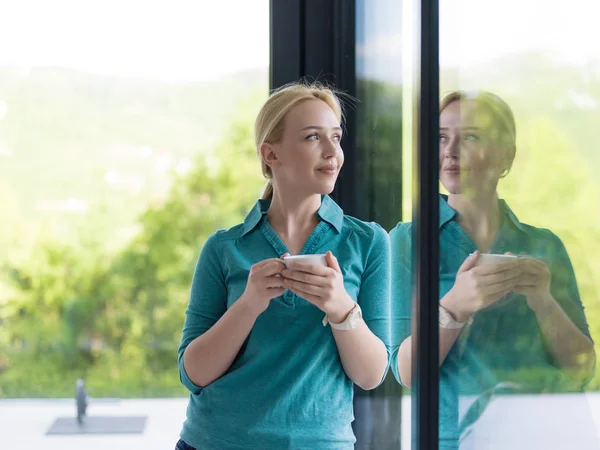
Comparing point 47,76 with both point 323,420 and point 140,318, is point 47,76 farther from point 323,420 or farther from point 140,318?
point 323,420

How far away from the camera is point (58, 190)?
191 cm

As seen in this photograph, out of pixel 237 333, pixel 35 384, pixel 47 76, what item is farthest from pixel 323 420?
pixel 47 76

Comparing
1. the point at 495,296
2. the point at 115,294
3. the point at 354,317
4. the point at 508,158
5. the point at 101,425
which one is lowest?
the point at 101,425

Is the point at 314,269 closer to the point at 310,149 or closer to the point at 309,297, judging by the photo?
the point at 309,297

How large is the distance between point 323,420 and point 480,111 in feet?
2.13

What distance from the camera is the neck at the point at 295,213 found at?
49.8 inches

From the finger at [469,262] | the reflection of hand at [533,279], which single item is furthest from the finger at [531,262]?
the finger at [469,262]

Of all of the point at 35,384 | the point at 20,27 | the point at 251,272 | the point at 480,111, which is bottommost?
the point at 35,384

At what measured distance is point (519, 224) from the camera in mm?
629

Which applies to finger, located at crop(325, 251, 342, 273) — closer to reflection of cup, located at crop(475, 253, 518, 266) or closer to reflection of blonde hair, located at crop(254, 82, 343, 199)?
reflection of blonde hair, located at crop(254, 82, 343, 199)

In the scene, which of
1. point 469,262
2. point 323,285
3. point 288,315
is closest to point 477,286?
point 469,262

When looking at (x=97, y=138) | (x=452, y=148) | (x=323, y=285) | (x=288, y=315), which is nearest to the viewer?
(x=452, y=148)

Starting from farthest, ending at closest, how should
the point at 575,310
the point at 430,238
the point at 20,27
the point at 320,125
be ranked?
the point at 20,27 → the point at 320,125 → the point at 430,238 → the point at 575,310

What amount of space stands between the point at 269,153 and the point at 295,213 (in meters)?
0.12
